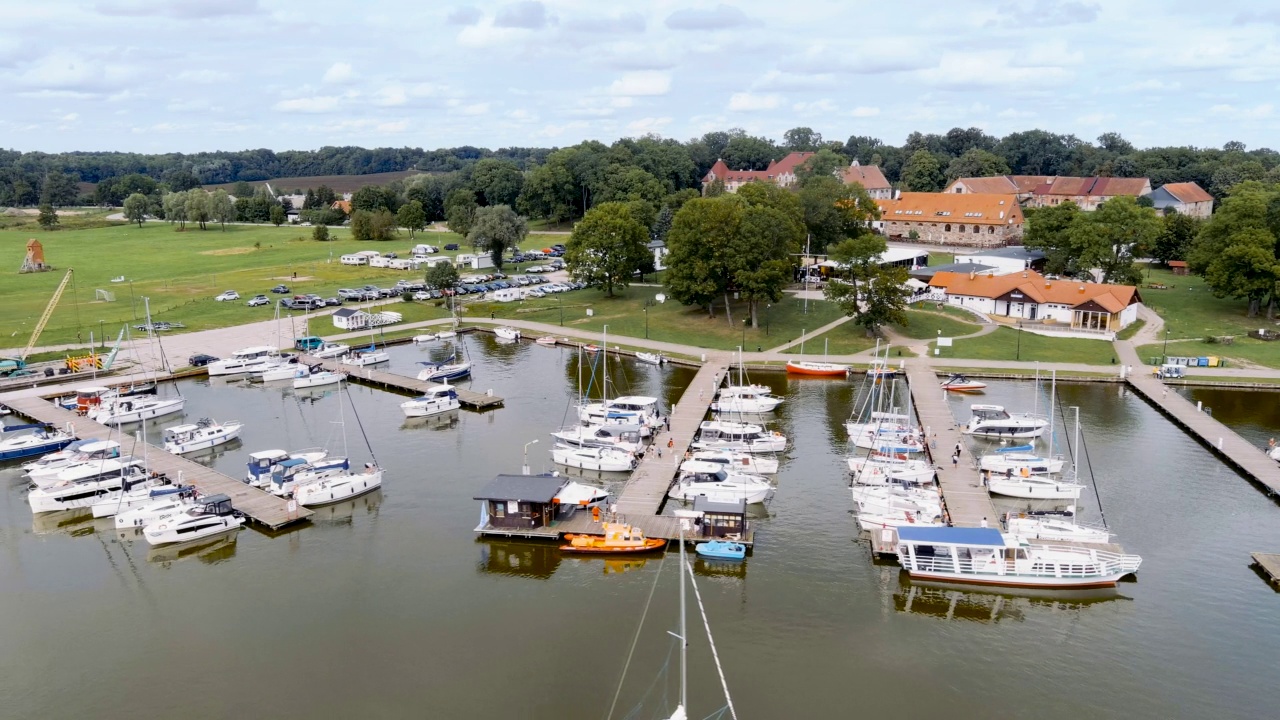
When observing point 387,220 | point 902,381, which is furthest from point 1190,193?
point 387,220

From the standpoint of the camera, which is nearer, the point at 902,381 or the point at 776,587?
the point at 776,587

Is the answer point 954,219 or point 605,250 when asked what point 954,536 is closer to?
point 605,250

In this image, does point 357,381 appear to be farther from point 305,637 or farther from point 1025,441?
point 1025,441

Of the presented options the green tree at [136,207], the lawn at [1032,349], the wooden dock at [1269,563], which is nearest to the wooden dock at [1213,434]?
the lawn at [1032,349]

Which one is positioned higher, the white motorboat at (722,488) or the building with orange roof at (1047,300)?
the building with orange roof at (1047,300)

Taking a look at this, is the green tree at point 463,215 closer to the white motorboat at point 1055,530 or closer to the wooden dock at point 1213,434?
the wooden dock at point 1213,434
